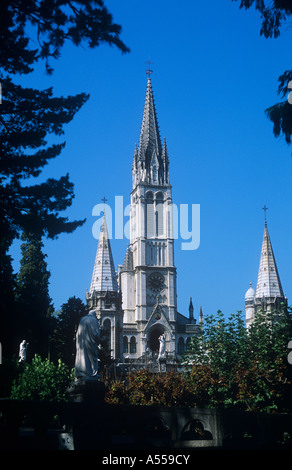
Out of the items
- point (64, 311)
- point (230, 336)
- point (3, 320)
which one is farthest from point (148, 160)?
point (230, 336)

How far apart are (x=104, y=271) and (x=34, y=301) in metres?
39.0

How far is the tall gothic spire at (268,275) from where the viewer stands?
84938 mm

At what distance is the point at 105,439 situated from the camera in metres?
17.2

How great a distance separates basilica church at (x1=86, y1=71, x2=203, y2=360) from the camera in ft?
297

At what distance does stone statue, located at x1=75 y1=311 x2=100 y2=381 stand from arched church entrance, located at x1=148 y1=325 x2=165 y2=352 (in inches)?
3038

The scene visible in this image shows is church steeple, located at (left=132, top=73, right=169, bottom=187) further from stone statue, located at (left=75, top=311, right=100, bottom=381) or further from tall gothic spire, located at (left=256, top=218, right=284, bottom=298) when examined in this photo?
stone statue, located at (left=75, top=311, right=100, bottom=381)

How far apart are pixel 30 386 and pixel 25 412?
13.7 metres

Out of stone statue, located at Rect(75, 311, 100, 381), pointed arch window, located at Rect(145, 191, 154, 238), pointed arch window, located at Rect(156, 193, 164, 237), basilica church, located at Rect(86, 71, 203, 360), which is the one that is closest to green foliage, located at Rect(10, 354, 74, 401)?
stone statue, located at Rect(75, 311, 100, 381)

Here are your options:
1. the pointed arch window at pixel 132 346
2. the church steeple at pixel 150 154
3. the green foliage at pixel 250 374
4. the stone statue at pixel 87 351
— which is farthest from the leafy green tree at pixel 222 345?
the church steeple at pixel 150 154

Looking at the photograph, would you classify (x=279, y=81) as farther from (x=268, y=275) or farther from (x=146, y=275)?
(x=146, y=275)

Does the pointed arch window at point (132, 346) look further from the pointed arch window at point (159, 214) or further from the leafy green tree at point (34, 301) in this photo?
the leafy green tree at point (34, 301)

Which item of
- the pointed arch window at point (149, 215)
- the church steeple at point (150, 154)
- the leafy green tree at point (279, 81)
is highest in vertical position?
the church steeple at point (150, 154)

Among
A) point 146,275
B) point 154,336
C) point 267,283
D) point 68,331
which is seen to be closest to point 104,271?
point 146,275

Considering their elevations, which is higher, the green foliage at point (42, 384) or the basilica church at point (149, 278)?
the basilica church at point (149, 278)
